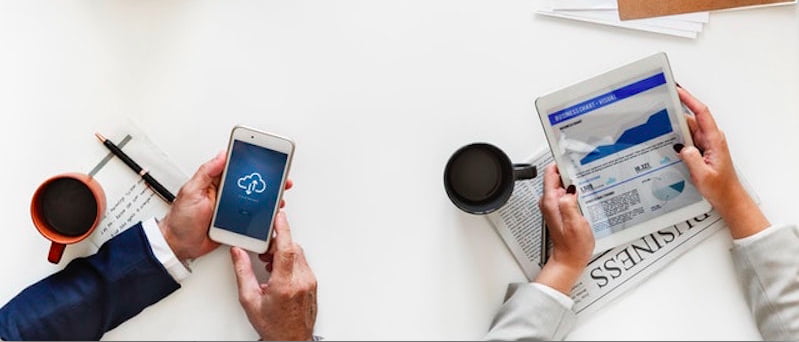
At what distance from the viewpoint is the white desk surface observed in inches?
32.7

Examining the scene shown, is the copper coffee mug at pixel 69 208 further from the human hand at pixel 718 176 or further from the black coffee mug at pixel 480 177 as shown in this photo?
the human hand at pixel 718 176

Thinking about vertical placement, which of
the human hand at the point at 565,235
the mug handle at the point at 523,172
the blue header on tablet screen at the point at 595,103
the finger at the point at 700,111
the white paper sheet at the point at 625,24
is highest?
the white paper sheet at the point at 625,24

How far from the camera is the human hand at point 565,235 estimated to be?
821 millimetres

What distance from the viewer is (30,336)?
0.80 meters

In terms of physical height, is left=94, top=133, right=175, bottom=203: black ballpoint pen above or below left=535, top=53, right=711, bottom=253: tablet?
above

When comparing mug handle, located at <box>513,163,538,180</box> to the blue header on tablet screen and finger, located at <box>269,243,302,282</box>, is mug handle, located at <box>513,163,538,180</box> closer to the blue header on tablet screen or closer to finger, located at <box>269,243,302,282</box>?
the blue header on tablet screen

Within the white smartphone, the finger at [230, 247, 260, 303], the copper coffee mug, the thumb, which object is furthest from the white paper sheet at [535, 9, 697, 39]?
the copper coffee mug

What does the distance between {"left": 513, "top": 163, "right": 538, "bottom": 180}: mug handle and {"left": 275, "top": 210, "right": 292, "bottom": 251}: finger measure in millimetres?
292

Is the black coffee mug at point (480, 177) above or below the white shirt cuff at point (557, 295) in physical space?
above

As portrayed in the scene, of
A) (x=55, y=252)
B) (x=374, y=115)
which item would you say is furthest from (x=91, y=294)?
(x=374, y=115)

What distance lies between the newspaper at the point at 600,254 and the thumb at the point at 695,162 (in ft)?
0.21

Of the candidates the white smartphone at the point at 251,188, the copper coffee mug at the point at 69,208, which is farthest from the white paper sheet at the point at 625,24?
the copper coffee mug at the point at 69,208

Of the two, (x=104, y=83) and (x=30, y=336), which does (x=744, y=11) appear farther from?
(x=30, y=336)

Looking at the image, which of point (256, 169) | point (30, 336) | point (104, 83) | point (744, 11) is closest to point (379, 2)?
point (256, 169)
